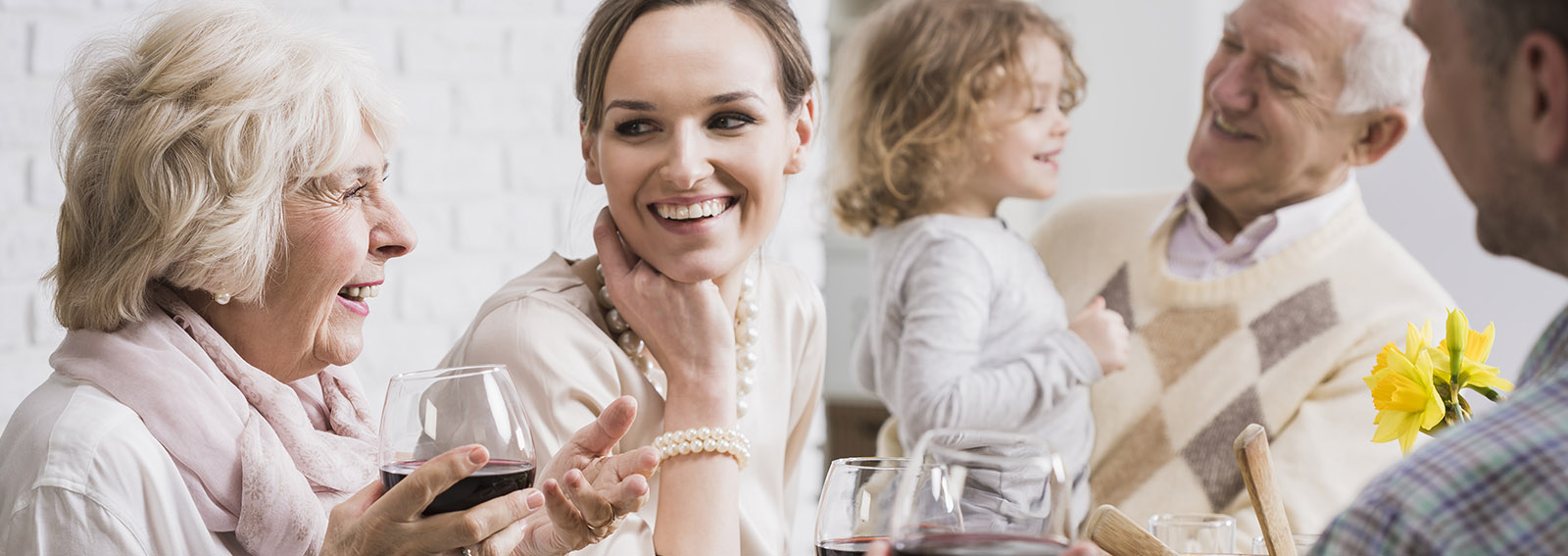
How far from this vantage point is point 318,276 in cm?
144

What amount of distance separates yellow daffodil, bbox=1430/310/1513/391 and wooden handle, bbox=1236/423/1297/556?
0.21 metres

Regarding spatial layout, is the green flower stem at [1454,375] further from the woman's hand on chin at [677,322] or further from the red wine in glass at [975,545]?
the woman's hand on chin at [677,322]

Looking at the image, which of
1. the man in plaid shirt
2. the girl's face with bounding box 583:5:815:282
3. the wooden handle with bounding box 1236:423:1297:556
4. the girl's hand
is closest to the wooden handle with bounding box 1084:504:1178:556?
the wooden handle with bounding box 1236:423:1297:556

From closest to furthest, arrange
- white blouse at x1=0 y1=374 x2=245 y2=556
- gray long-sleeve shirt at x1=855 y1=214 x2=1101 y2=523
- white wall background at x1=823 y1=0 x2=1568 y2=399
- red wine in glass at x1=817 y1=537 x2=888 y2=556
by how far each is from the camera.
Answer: red wine in glass at x1=817 y1=537 x2=888 y2=556
white blouse at x1=0 y1=374 x2=245 y2=556
gray long-sleeve shirt at x1=855 y1=214 x2=1101 y2=523
white wall background at x1=823 y1=0 x2=1568 y2=399

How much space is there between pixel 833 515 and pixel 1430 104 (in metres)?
0.54

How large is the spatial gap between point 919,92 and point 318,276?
133 centimetres

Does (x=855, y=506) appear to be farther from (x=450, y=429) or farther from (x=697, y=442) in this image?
(x=697, y=442)

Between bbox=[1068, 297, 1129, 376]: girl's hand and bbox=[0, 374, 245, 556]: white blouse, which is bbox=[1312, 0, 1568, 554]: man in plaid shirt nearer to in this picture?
bbox=[0, 374, 245, 556]: white blouse

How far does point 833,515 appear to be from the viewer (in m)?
1.04

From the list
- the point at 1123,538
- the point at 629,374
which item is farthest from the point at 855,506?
the point at 629,374

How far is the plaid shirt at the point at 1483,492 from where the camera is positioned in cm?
62

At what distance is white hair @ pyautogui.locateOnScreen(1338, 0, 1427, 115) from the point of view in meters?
2.23

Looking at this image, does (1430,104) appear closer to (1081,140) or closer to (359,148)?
(359,148)

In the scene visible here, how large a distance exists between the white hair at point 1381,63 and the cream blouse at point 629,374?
3.57 feet
